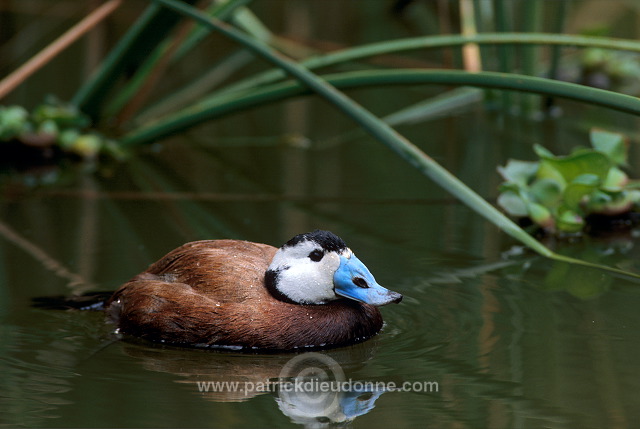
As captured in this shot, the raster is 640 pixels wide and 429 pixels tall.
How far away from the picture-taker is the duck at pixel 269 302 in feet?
11.1

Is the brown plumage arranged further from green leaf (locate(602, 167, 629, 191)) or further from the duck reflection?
green leaf (locate(602, 167, 629, 191))

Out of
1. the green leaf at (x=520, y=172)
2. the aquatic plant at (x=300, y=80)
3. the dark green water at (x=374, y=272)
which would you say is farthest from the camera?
the green leaf at (x=520, y=172)

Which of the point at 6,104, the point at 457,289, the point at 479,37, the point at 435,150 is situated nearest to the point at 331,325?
the point at 457,289

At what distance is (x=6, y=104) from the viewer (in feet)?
24.7

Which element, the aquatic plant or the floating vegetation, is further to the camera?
the floating vegetation

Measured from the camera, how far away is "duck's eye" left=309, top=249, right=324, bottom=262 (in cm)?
346

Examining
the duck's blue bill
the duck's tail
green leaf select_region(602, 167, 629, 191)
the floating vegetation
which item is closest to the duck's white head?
the duck's blue bill

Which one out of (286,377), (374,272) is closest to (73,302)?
(286,377)

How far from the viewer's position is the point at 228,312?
3410 millimetres

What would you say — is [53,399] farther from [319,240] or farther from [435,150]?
[435,150]

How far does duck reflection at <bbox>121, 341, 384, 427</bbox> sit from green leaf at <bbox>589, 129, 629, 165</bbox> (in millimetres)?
2167

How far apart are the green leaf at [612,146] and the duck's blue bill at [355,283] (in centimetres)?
204

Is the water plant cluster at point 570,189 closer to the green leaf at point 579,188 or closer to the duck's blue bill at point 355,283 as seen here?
the green leaf at point 579,188

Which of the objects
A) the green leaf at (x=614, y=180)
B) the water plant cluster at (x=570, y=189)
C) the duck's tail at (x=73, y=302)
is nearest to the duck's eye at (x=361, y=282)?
the duck's tail at (x=73, y=302)
